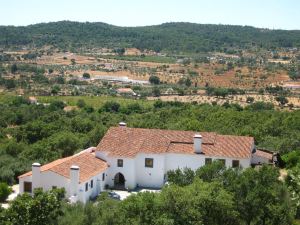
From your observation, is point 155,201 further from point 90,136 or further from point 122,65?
point 122,65

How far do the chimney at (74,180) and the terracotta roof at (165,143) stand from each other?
545 cm

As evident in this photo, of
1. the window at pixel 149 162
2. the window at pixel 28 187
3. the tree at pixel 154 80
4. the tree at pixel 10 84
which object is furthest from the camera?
the tree at pixel 154 80

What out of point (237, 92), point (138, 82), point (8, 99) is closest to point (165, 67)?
point (138, 82)

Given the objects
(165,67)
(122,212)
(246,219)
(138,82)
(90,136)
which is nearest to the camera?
(122,212)

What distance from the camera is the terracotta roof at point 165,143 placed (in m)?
37.7

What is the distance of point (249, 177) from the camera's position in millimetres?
26516

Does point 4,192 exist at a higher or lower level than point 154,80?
higher

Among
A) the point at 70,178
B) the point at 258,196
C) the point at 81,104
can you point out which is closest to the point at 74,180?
the point at 70,178

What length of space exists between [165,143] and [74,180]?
8503mm

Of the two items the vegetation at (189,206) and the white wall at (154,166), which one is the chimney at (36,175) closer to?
the white wall at (154,166)

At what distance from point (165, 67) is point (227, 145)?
135226 millimetres

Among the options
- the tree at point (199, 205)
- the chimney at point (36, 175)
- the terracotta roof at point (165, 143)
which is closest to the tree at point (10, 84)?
the terracotta roof at point (165, 143)

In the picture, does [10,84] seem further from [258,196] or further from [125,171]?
[258,196]

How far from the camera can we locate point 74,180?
107ft
